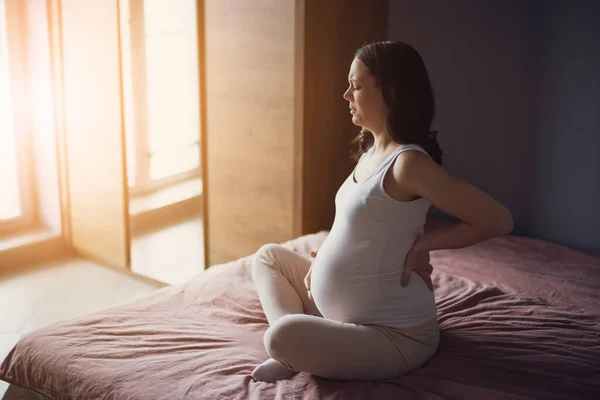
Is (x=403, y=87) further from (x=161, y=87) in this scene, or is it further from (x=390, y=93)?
(x=161, y=87)

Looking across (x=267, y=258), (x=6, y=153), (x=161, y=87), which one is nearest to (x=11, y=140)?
(x=6, y=153)

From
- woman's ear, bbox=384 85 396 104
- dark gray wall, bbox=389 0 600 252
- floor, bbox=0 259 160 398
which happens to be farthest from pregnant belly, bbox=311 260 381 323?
dark gray wall, bbox=389 0 600 252

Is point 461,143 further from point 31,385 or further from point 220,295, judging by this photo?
point 31,385

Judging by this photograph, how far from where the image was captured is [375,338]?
4.73 ft

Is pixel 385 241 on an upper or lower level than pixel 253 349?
upper

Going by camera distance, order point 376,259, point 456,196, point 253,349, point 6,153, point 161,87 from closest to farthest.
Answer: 1. point 456,196
2. point 376,259
3. point 253,349
4. point 161,87
5. point 6,153

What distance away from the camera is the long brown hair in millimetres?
1453

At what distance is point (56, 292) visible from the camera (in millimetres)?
3082

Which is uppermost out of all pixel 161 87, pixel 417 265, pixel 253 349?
pixel 161 87

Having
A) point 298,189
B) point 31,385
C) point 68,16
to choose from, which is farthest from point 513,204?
point 68,16

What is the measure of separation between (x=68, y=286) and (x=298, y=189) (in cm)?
126

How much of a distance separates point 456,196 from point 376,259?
0.23 meters

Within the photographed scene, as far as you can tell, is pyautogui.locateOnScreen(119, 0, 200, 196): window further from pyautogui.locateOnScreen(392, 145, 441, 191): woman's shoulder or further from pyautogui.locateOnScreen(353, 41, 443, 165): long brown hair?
pyautogui.locateOnScreen(392, 145, 441, 191): woman's shoulder

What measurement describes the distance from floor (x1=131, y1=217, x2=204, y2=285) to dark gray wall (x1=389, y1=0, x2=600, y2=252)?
117 cm
